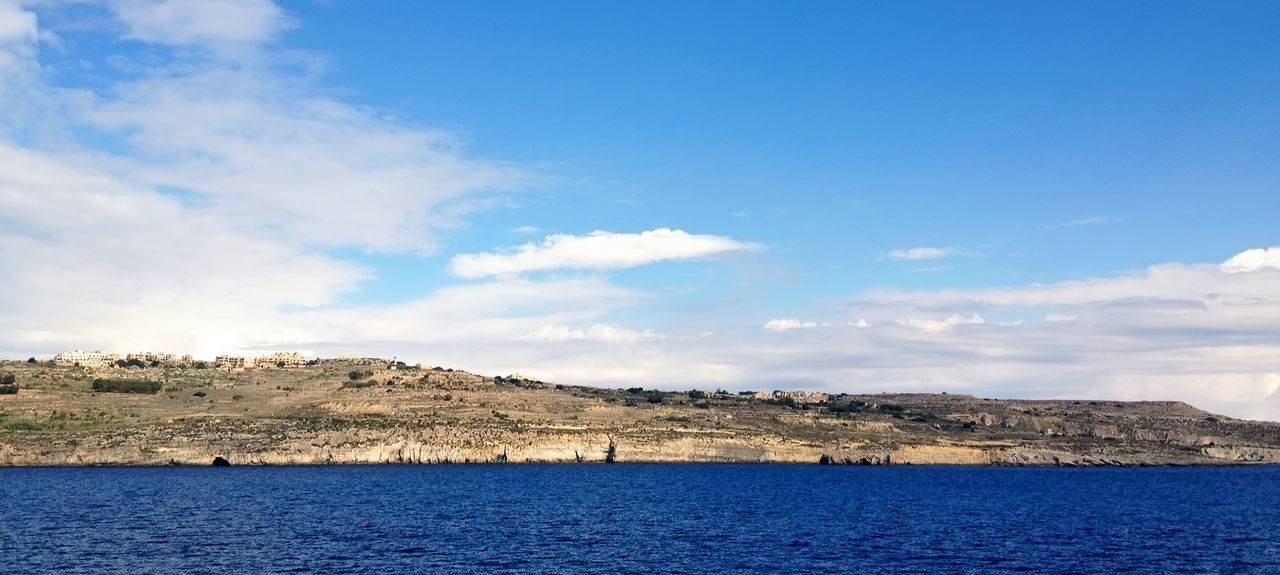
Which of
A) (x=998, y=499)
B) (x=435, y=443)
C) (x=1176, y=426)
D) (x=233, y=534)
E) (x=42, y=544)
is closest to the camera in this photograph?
(x=42, y=544)

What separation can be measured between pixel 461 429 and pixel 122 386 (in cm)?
5594

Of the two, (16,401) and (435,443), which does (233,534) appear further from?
(16,401)

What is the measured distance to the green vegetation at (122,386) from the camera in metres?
148

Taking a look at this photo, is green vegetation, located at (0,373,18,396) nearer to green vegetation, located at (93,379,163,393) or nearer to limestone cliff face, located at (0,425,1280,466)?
green vegetation, located at (93,379,163,393)

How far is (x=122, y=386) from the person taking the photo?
149500 millimetres

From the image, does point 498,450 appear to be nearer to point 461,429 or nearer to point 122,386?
point 461,429

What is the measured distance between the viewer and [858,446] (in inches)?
5945

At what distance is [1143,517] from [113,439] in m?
112

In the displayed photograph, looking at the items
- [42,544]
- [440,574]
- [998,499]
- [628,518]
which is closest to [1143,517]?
[998,499]

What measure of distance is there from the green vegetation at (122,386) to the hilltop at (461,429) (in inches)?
10.7

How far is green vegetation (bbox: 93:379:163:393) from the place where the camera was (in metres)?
148

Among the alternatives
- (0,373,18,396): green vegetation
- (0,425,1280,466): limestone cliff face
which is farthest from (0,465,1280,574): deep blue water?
(0,373,18,396): green vegetation

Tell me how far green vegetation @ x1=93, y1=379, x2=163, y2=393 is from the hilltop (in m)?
0.27

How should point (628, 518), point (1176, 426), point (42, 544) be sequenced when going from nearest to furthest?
point (42, 544) → point (628, 518) → point (1176, 426)
